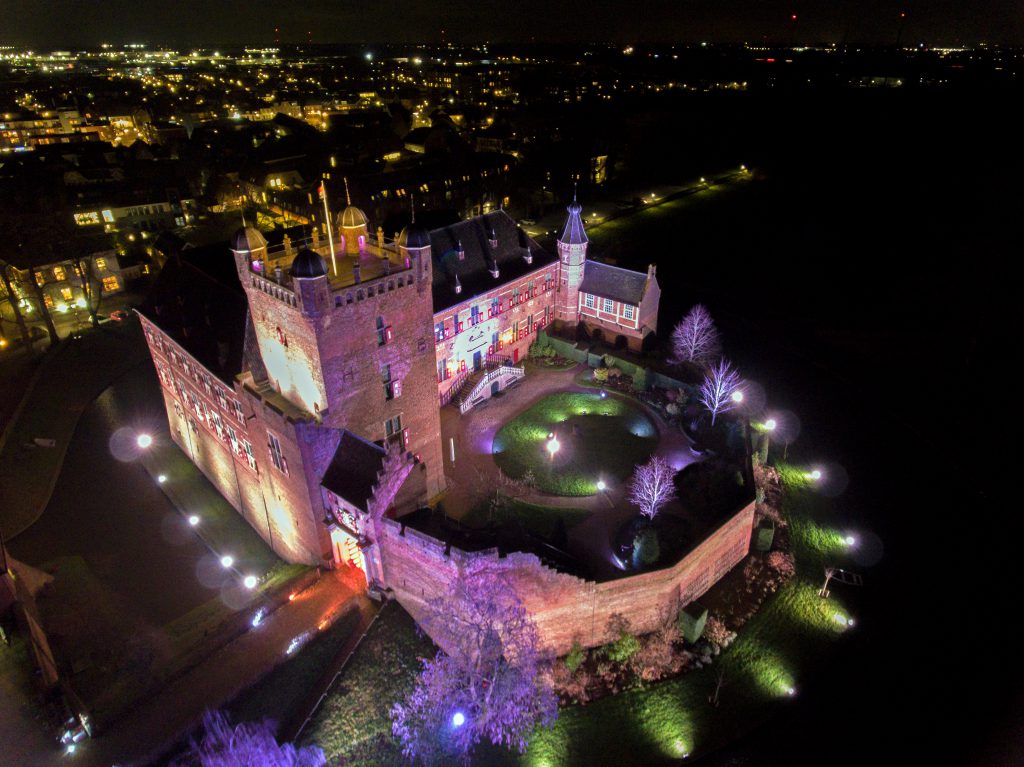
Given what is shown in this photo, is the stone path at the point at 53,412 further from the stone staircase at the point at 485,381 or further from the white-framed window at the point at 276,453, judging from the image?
the stone staircase at the point at 485,381

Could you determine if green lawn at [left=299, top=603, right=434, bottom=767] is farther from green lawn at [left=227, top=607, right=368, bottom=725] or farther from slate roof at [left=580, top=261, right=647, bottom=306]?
slate roof at [left=580, top=261, right=647, bottom=306]

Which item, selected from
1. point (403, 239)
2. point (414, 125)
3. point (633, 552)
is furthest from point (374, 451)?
point (414, 125)

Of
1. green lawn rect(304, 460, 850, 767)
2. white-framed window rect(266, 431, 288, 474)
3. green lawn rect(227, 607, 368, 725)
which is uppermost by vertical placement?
white-framed window rect(266, 431, 288, 474)

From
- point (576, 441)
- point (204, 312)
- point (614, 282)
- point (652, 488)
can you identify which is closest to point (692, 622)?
point (652, 488)

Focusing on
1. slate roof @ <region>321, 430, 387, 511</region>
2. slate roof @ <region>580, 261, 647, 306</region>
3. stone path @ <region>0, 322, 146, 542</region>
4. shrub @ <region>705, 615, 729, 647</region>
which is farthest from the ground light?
stone path @ <region>0, 322, 146, 542</region>

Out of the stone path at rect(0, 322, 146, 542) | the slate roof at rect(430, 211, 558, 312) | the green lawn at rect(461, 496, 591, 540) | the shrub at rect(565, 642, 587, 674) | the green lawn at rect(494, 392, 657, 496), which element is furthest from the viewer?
the slate roof at rect(430, 211, 558, 312)

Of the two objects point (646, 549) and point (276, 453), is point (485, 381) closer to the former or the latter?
point (276, 453)
